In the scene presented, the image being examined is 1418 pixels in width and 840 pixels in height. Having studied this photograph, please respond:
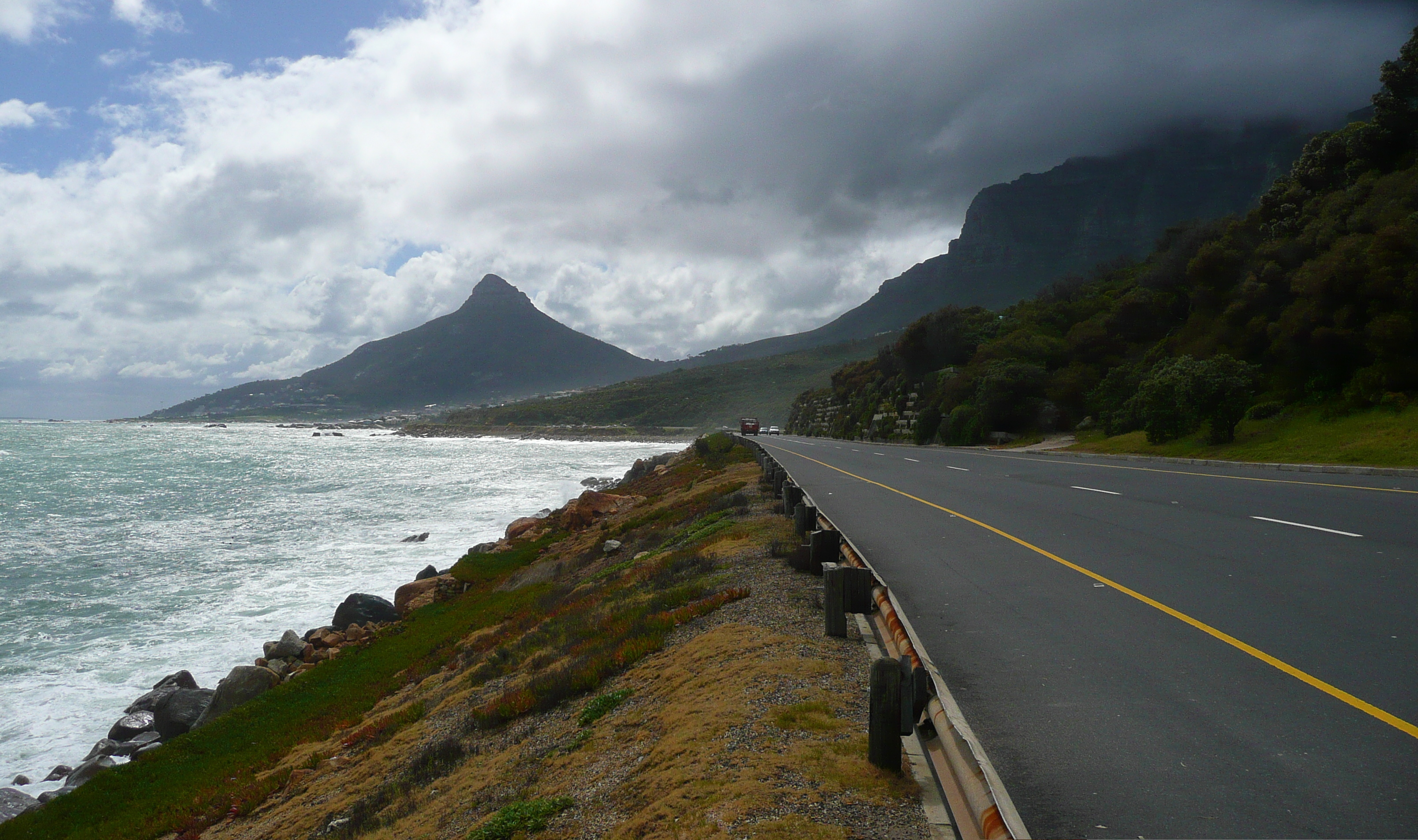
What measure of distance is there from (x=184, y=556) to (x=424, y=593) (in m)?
15.0

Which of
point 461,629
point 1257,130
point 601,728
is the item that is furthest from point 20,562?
point 1257,130

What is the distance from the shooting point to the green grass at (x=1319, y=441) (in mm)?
19078

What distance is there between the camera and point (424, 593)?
66.6ft

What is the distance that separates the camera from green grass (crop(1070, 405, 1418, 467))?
751 inches

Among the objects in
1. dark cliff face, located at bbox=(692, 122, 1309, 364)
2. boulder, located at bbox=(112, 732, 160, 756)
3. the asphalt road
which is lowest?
boulder, located at bbox=(112, 732, 160, 756)

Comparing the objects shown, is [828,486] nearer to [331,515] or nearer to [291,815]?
[291,815]

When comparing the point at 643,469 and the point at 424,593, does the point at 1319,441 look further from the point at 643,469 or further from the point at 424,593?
the point at 643,469

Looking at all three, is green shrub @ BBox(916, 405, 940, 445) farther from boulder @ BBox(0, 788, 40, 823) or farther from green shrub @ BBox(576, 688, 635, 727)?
boulder @ BBox(0, 788, 40, 823)

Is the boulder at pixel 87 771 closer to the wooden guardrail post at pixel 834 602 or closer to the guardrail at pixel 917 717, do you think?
the wooden guardrail post at pixel 834 602

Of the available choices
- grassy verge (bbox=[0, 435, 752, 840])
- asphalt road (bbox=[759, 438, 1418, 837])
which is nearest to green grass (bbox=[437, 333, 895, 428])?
grassy verge (bbox=[0, 435, 752, 840])

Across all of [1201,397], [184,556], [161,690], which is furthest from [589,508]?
[1201,397]

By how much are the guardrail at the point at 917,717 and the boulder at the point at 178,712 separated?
13.0 m

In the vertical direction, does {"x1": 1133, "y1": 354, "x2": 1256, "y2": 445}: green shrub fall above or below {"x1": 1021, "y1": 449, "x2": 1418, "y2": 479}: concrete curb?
above

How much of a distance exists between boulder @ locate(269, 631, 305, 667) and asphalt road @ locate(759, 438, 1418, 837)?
42.1ft
